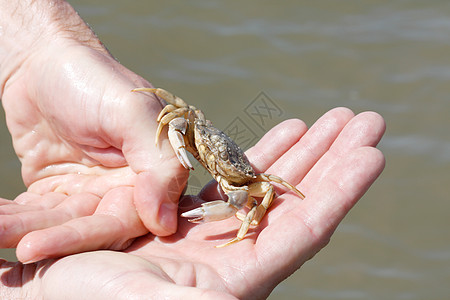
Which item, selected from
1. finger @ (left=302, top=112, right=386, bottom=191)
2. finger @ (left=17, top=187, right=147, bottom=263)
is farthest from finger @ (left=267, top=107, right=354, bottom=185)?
finger @ (left=17, top=187, right=147, bottom=263)

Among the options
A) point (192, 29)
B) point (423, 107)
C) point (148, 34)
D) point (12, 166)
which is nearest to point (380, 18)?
point (423, 107)

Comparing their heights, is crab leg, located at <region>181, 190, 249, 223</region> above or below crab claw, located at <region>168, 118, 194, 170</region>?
below

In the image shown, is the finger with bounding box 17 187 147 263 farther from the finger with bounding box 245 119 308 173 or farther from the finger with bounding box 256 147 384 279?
the finger with bounding box 245 119 308 173

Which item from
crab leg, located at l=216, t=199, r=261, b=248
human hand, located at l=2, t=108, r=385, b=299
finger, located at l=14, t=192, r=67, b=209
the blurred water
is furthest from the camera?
the blurred water

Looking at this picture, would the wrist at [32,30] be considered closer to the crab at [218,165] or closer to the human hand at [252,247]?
the crab at [218,165]

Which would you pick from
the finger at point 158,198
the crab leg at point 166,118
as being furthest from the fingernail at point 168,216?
the crab leg at point 166,118

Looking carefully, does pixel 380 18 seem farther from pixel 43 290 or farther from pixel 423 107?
pixel 43 290

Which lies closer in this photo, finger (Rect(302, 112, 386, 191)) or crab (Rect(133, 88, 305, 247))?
crab (Rect(133, 88, 305, 247))
